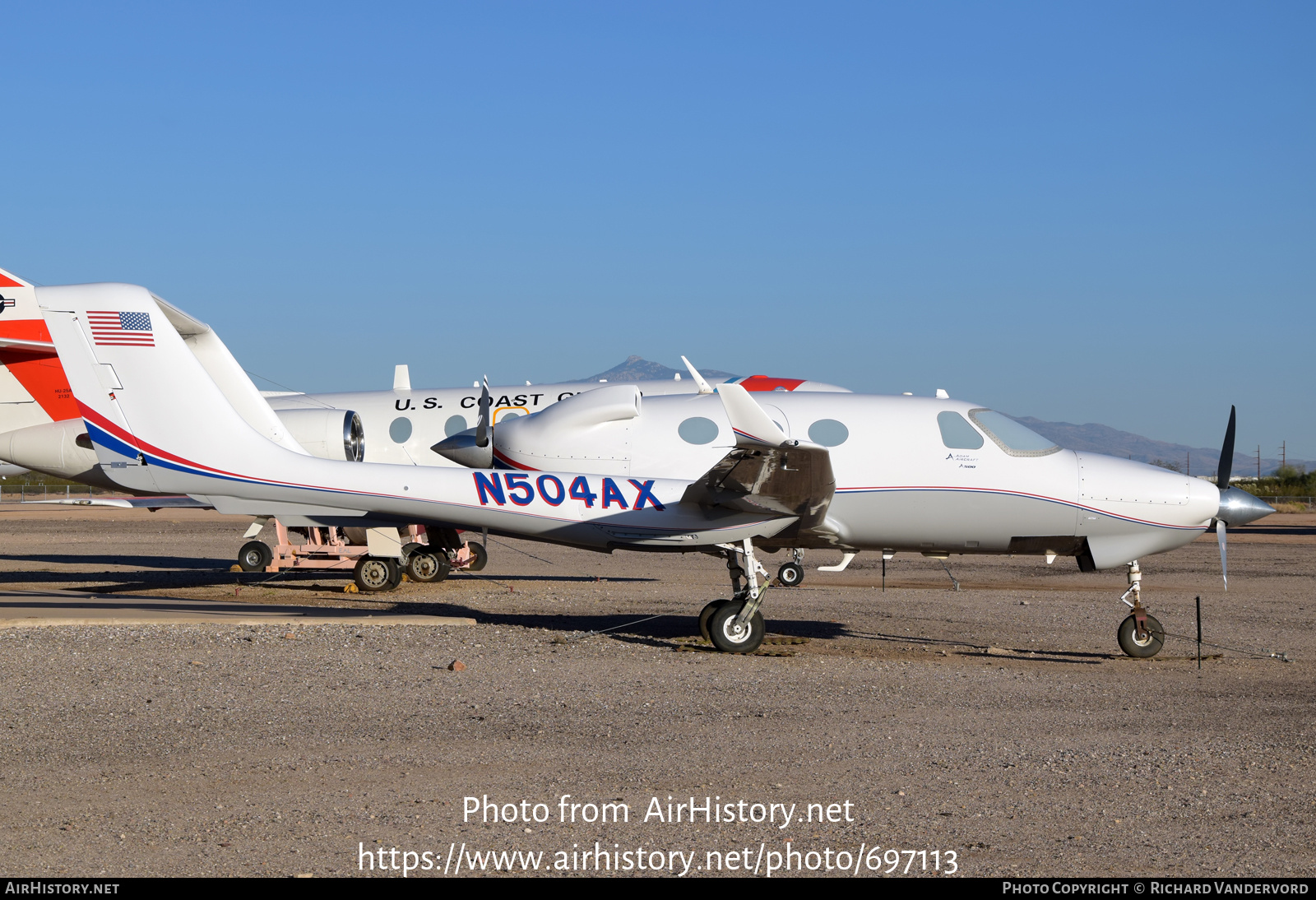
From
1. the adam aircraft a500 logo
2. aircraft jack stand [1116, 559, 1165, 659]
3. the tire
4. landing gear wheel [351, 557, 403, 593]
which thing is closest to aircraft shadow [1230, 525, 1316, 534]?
the tire

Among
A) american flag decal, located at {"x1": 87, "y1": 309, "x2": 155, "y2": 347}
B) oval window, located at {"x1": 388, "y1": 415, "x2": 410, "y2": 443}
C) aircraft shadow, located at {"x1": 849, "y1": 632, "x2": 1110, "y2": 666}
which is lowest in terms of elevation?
aircraft shadow, located at {"x1": 849, "y1": 632, "x2": 1110, "y2": 666}

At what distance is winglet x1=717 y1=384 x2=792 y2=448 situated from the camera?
11039mm

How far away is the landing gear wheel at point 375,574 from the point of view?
19766 millimetres

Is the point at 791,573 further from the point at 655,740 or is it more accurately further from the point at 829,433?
the point at 655,740

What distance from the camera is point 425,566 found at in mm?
21672

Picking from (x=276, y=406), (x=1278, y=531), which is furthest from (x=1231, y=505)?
(x=1278, y=531)

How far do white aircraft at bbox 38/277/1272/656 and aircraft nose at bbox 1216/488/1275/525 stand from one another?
0.02m

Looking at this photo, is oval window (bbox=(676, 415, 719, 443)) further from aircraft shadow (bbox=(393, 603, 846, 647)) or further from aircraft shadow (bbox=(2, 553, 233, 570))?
aircraft shadow (bbox=(2, 553, 233, 570))

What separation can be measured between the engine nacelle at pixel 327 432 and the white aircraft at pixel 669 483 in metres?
6.45

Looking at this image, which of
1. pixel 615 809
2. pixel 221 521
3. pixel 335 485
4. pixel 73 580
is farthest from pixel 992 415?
pixel 221 521

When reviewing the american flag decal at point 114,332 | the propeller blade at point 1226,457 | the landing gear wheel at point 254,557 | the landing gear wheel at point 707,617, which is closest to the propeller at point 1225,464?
the propeller blade at point 1226,457

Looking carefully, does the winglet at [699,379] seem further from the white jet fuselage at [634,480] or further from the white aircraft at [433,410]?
the white aircraft at [433,410]

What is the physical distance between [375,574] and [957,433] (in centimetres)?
1072
